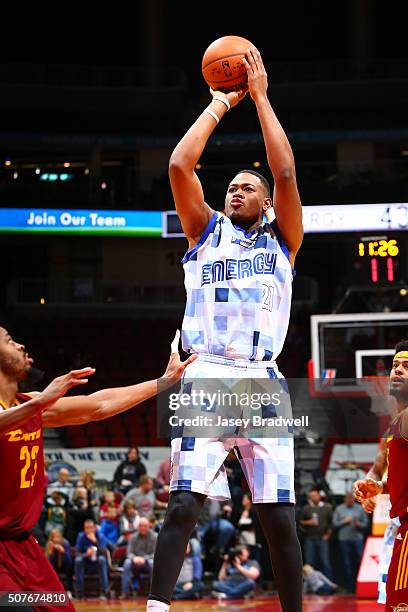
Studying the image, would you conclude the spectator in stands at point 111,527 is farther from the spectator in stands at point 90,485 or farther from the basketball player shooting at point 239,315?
the basketball player shooting at point 239,315

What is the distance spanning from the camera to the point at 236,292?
163 inches

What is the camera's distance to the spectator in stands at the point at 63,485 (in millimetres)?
13020

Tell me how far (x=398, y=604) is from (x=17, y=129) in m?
23.6

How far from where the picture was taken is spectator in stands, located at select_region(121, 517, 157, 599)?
11.9 m

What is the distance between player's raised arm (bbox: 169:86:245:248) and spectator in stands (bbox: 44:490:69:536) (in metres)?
8.74

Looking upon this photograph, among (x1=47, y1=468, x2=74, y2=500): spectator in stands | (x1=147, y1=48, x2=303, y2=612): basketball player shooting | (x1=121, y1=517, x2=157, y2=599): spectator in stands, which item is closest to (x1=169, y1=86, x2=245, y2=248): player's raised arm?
(x1=147, y1=48, x2=303, y2=612): basketball player shooting

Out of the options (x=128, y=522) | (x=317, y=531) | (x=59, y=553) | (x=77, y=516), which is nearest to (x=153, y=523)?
(x=128, y=522)

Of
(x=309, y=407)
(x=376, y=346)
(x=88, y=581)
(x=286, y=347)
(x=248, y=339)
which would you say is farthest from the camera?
(x=286, y=347)

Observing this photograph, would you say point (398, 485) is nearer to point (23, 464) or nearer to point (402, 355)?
point (402, 355)

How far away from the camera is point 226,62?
449cm

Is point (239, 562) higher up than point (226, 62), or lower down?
lower down

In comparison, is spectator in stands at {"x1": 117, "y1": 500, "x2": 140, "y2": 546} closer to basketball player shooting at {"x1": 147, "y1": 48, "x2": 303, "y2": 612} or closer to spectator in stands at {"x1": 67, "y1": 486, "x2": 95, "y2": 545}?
spectator in stands at {"x1": 67, "y1": 486, "x2": 95, "y2": 545}

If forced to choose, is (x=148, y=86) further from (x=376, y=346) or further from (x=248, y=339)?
(x=248, y=339)

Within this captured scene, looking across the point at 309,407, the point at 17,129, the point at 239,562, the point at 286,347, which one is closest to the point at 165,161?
the point at 17,129
